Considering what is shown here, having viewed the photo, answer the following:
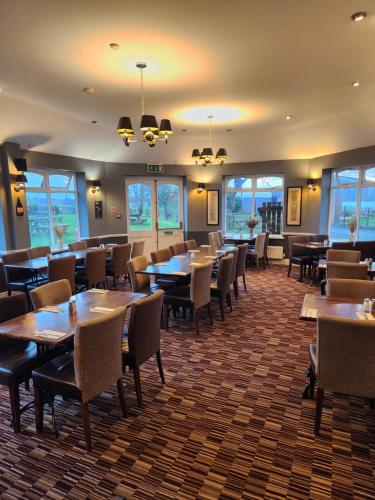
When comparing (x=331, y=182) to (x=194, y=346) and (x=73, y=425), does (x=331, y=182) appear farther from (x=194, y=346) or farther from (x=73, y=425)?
(x=73, y=425)

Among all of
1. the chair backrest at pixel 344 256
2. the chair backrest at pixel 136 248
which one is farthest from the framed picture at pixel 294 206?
the chair backrest at pixel 136 248

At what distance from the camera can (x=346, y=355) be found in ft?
6.98

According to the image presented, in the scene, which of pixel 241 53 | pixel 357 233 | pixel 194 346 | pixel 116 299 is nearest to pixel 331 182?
pixel 357 233

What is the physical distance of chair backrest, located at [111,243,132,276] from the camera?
6168 mm

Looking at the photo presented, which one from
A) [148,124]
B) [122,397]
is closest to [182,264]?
[148,124]

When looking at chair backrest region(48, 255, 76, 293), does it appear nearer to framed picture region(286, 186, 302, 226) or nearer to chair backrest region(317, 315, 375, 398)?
chair backrest region(317, 315, 375, 398)

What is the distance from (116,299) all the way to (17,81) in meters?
3.36

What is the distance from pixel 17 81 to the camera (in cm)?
422

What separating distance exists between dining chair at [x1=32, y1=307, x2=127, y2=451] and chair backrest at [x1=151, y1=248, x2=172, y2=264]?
2847mm

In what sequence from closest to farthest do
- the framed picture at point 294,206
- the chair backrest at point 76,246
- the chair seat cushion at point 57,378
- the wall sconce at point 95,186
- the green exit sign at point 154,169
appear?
1. the chair seat cushion at point 57,378
2. the chair backrest at point 76,246
3. the wall sconce at point 95,186
4. the framed picture at point 294,206
5. the green exit sign at point 154,169

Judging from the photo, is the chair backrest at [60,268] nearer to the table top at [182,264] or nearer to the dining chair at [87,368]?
the table top at [182,264]

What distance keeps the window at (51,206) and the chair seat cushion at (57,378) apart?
4.97 meters

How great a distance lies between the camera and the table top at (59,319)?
230cm

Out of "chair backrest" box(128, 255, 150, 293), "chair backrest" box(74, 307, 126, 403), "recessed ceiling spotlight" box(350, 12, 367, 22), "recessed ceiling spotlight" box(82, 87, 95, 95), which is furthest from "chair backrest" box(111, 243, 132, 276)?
"recessed ceiling spotlight" box(350, 12, 367, 22)
